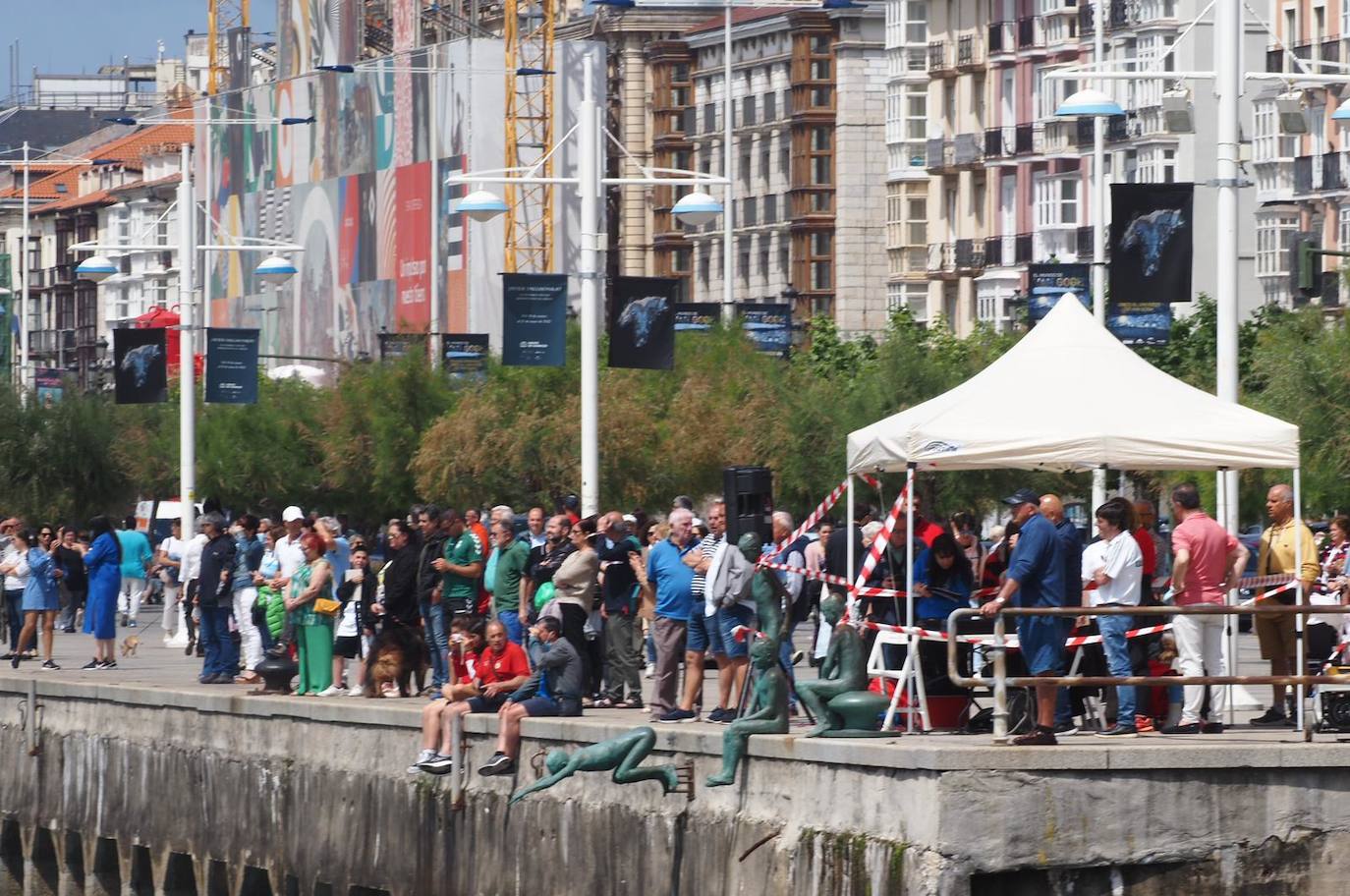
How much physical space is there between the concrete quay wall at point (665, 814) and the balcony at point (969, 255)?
210 feet

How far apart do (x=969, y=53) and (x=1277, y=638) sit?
72.6 m

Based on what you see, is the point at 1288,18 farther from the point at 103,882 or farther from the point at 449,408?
the point at 103,882

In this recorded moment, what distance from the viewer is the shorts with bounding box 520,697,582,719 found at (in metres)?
22.9

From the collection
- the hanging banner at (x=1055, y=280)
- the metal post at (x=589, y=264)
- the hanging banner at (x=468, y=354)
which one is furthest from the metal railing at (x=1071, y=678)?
the hanging banner at (x=468, y=354)

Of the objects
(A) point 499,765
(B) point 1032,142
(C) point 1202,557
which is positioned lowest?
(A) point 499,765

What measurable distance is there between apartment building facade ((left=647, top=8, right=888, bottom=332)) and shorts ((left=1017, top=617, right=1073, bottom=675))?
8233 centimetres

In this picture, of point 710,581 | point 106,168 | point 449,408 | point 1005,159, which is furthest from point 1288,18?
point 106,168

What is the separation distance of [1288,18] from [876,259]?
86.1ft

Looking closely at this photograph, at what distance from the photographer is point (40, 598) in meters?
34.2

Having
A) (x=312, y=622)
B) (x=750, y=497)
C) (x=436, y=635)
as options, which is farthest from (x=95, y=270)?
(x=436, y=635)

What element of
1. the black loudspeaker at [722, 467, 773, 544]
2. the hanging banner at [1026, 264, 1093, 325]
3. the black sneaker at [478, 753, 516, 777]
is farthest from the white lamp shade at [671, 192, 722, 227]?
the hanging banner at [1026, 264, 1093, 325]

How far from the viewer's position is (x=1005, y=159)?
299 feet

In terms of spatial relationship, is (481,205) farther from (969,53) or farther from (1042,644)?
(969,53)

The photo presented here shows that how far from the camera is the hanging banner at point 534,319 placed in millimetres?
37250
